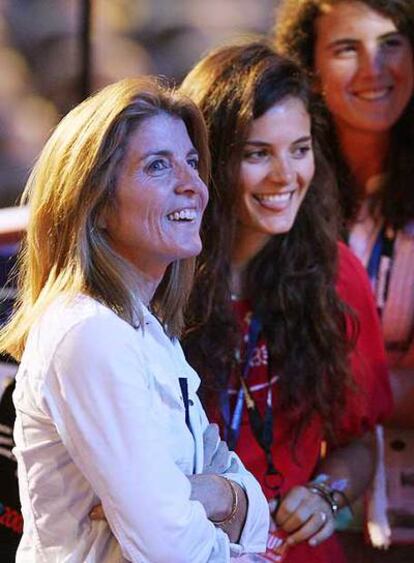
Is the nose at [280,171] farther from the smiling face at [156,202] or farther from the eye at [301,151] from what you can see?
the smiling face at [156,202]

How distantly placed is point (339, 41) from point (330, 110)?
0.19 meters

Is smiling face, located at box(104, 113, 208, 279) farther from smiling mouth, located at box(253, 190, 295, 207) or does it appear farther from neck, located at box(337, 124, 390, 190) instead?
neck, located at box(337, 124, 390, 190)

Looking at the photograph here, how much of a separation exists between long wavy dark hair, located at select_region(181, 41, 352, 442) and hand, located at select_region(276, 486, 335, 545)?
0.52 ft

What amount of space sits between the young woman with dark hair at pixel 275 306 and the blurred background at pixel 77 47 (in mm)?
1615

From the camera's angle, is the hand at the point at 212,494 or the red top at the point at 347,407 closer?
the hand at the point at 212,494

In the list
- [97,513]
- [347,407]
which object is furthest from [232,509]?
[347,407]

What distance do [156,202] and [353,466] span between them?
1.16 metres

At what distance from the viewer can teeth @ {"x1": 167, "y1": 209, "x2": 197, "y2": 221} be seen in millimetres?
2037

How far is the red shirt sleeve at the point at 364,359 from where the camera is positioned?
2947 millimetres

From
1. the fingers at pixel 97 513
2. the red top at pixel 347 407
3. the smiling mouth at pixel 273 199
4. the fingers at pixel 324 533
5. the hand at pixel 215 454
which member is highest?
the smiling mouth at pixel 273 199

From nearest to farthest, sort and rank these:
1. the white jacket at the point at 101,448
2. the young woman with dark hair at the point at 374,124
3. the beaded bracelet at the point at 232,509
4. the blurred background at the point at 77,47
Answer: the white jacket at the point at 101,448, the beaded bracelet at the point at 232,509, the young woman with dark hair at the point at 374,124, the blurred background at the point at 77,47

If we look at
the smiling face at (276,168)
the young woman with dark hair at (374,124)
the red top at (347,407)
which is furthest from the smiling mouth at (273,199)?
the young woman with dark hair at (374,124)

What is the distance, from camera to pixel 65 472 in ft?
6.11

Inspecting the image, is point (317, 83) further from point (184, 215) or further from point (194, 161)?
point (184, 215)
